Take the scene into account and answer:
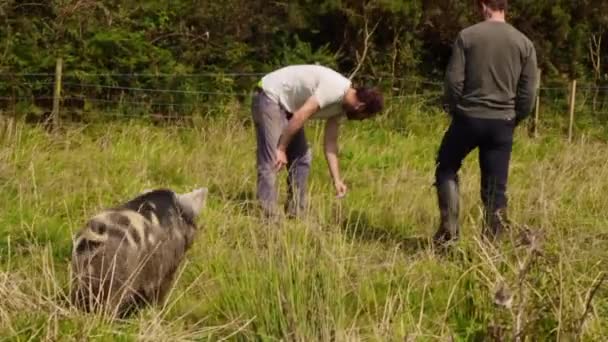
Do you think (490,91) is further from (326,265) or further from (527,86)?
(326,265)

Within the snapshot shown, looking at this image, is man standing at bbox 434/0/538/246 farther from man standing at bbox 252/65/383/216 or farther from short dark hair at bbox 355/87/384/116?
man standing at bbox 252/65/383/216

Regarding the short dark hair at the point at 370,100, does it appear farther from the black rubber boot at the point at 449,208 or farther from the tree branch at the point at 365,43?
the tree branch at the point at 365,43

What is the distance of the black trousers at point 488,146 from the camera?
5.76 meters

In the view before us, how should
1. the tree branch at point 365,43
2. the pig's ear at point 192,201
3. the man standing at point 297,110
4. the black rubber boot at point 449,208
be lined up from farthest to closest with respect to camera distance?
the tree branch at point 365,43 < the man standing at point 297,110 < the black rubber boot at point 449,208 < the pig's ear at point 192,201

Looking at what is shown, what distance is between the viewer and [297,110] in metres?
6.41

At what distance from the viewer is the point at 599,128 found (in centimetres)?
1277

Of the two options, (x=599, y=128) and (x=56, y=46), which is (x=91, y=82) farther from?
(x=599, y=128)

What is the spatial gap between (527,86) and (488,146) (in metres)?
0.44

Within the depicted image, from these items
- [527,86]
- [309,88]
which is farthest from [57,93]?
[527,86]

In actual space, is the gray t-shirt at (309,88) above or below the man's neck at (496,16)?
below

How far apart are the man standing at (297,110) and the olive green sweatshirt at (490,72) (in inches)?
24.4

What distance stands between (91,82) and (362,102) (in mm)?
5595

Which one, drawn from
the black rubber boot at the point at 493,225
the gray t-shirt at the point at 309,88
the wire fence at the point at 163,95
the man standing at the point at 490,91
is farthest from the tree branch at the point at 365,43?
the black rubber boot at the point at 493,225

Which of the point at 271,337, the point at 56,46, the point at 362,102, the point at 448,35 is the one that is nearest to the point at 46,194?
the point at 362,102
